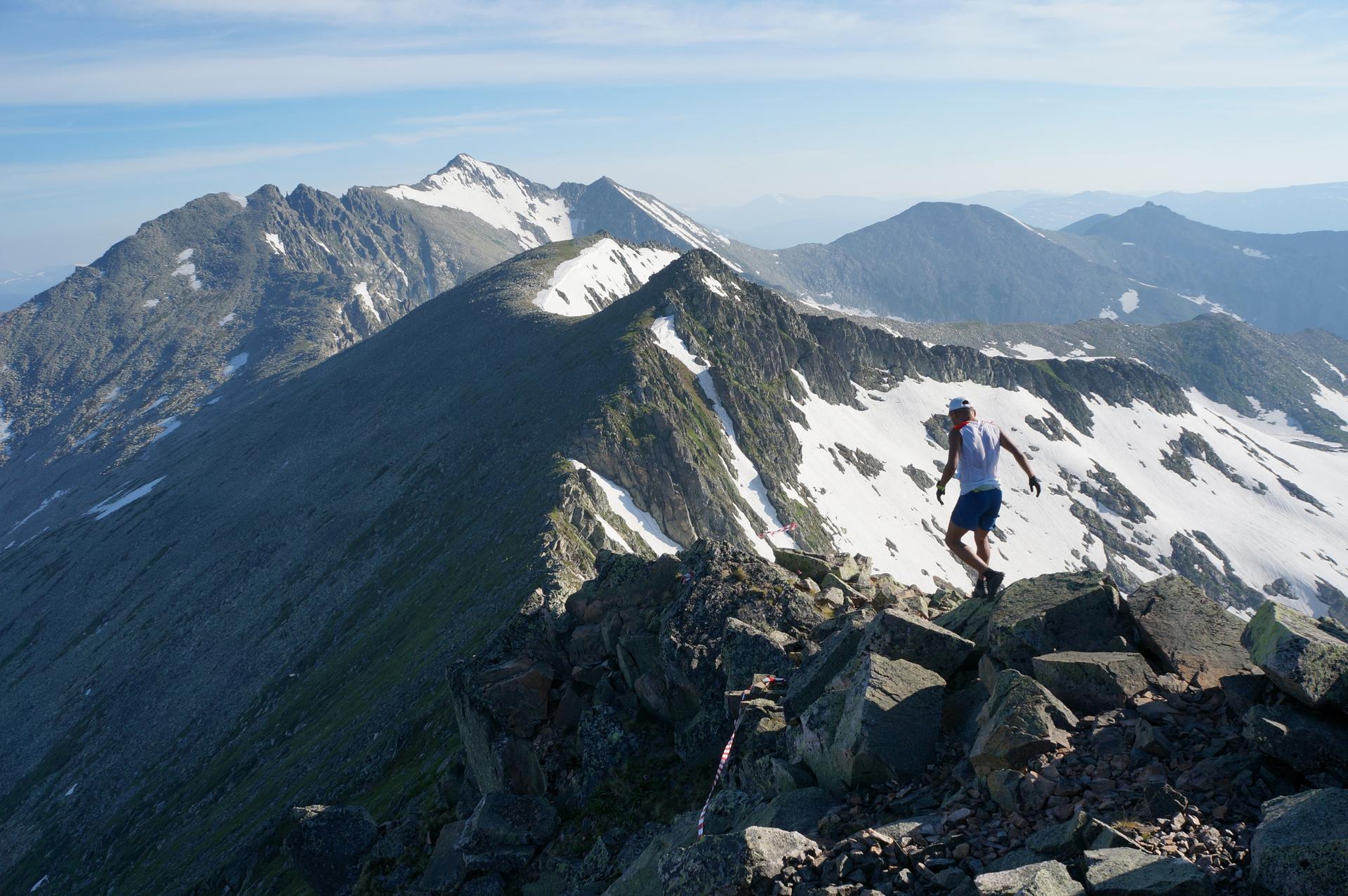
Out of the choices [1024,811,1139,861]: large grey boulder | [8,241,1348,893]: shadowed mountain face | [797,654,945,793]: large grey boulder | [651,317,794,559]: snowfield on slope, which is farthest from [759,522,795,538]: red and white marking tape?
[1024,811,1139,861]: large grey boulder

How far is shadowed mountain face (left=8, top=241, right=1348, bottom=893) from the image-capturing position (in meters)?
49.6

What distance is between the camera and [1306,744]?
28.4 ft

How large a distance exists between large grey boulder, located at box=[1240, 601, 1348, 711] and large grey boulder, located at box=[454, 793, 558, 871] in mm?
12618

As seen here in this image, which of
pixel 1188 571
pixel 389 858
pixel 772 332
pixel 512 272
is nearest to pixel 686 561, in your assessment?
pixel 389 858

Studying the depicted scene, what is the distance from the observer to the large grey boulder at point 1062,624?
480 inches

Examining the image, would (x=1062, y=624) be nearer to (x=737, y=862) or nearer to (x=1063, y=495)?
(x=737, y=862)

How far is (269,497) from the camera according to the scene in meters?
95.1

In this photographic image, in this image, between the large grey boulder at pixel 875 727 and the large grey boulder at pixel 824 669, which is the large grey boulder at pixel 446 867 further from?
the large grey boulder at pixel 875 727

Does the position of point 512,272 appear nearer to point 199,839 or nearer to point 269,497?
point 269,497

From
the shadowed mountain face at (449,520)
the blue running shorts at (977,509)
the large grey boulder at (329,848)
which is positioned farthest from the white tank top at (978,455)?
the shadowed mountain face at (449,520)

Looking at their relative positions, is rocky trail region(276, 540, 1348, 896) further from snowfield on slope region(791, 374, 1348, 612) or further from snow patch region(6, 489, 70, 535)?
snow patch region(6, 489, 70, 535)

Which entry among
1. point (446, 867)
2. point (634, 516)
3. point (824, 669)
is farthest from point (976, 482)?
point (634, 516)

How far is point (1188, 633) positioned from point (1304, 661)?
261 centimetres

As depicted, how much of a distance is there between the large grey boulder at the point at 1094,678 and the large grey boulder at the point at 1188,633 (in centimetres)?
65
